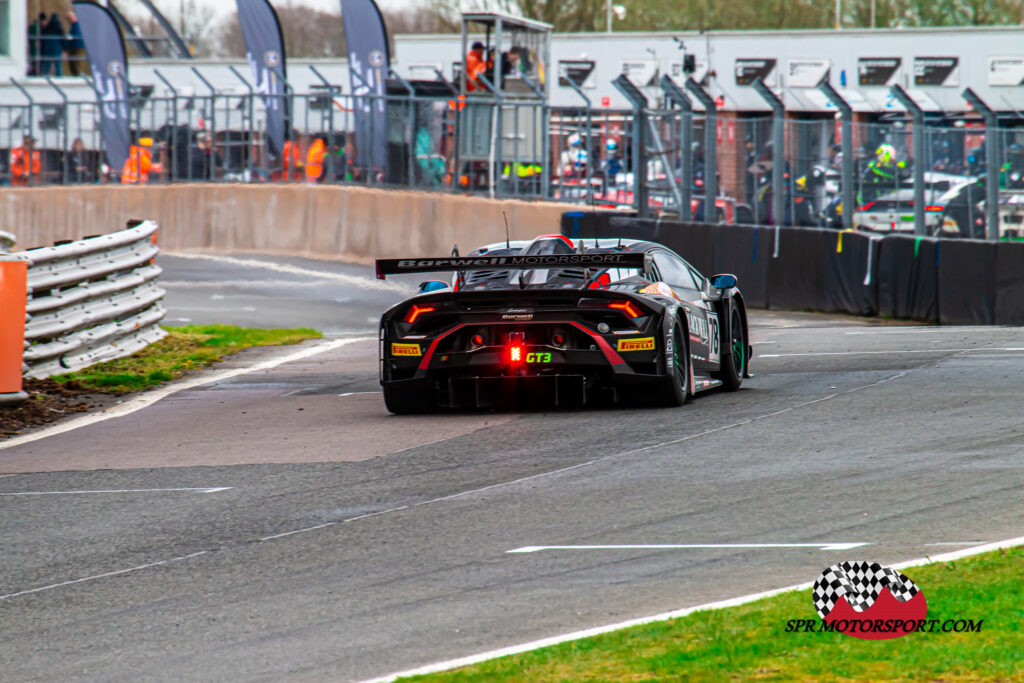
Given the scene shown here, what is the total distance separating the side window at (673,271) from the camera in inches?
468

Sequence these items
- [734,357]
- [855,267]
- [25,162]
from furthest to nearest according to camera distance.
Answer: [25,162] < [855,267] < [734,357]

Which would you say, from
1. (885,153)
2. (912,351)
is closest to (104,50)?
(885,153)

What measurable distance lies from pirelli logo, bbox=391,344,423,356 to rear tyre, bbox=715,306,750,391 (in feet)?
9.03

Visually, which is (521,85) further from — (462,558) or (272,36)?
(462,558)

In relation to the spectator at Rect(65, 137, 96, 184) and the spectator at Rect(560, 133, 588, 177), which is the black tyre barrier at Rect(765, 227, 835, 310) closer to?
the spectator at Rect(560, 133, 588, 177)

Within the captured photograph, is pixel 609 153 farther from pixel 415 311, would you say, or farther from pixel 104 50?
pixel 104 50

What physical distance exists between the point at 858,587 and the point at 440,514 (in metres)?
3.08

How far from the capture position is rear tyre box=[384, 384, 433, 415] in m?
11.6

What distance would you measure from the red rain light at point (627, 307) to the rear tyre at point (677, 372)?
0.36 meters

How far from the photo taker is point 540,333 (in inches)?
428

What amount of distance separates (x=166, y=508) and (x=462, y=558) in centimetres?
223

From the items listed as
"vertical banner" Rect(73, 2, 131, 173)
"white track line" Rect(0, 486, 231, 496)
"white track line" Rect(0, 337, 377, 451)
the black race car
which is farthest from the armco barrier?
"vertical banner" Rect(73, 2, 131, 173)

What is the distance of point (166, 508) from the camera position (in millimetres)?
8375

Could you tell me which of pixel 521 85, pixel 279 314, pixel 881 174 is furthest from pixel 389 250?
pixel 881 174
